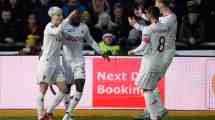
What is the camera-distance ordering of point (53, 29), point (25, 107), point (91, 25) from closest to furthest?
1. point (53, 29)
2. point (25, 107)
3. point (91, 25)

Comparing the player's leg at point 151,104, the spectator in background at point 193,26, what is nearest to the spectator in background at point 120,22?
the spectator in background at point 193,26

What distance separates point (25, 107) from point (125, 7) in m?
3.92

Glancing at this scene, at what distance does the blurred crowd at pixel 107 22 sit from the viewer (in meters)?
20.3

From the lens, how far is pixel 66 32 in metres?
16.7

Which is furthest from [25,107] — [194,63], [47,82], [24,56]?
[194,63]

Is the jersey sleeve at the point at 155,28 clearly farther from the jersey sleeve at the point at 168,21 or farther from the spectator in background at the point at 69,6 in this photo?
the spectator in background at the point at 69,6

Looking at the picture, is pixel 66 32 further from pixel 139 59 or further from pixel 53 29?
A: pixel 139 59

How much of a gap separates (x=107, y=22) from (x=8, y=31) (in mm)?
2304

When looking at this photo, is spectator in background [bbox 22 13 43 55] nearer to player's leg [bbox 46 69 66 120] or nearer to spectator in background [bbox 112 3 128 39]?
spectator in background [bbox 112 3 128 39]

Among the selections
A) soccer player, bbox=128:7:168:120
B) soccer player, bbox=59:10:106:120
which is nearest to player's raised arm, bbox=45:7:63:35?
soccer player, bbox=59:10:106:120

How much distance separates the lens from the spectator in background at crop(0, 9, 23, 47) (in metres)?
20.5

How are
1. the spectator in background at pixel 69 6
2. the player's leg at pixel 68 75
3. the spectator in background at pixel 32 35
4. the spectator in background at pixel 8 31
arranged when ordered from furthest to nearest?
the spectator in background at pixel 8 31
the spectator in background at pixel 32 35
the spectator in background at pixel 69 6
the player's leg at pixel 68 75

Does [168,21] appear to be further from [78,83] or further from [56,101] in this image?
[56,101]

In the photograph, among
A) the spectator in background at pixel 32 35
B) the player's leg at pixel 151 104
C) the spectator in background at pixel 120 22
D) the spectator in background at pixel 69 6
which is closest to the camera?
the player's leg at pixel 151 104
